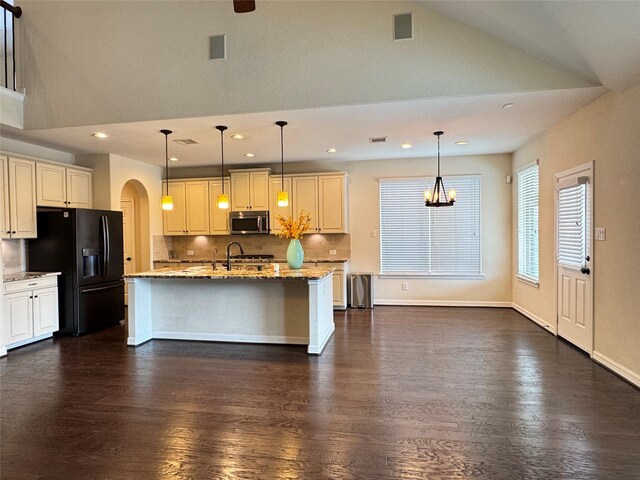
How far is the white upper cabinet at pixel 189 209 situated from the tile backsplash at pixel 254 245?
1.21 ft

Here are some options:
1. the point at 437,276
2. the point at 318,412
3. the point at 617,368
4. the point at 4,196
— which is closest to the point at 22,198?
the point at 4,196

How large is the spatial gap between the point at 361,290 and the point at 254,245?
2.20m

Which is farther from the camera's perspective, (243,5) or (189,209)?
(189,209)

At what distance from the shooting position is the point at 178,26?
4117 mm

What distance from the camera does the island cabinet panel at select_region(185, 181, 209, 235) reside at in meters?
7.10

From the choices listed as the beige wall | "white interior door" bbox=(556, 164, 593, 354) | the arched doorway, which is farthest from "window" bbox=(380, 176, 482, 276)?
the arched doorway

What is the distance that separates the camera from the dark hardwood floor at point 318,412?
2182mm

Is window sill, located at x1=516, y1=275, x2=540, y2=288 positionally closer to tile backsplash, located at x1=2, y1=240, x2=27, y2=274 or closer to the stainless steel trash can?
the stainless steel trash can

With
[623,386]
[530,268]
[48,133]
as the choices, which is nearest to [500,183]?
[530,268]

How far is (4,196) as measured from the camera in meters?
4.54

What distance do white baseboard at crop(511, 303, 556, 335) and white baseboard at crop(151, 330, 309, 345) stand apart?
317cm

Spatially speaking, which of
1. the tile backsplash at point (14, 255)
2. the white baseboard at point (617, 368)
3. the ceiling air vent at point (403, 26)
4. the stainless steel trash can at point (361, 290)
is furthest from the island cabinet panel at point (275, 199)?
the white baseboard at point (617, 368)

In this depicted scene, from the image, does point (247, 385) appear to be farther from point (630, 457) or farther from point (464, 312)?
point (464, 312)

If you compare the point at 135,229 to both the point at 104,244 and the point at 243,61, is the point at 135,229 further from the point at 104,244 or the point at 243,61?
the point at 243,61
